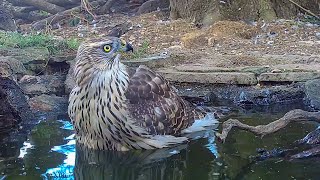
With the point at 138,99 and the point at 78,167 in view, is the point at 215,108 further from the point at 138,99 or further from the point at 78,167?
the point at 78,167

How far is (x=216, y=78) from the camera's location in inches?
328

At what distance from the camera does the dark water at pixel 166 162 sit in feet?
17.9

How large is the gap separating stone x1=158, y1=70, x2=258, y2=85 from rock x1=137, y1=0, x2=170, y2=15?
4.77 m

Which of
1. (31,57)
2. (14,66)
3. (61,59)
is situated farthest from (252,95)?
(31,57)

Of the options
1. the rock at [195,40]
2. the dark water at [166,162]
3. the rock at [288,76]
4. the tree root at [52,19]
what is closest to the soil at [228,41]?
the rock at [195,40]

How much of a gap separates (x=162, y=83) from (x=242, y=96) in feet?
5.25

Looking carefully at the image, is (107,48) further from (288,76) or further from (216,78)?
(288,76)

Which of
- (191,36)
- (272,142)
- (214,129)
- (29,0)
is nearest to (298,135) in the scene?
(272,142)

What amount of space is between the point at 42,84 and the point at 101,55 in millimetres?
2737

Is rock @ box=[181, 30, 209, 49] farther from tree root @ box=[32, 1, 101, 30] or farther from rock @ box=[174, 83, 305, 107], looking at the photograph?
tree root @ box=[32, 1, 101, 30]

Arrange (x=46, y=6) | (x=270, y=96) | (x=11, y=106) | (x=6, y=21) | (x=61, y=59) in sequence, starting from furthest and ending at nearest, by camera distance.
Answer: (x=46, y=6) < (x=6, y=21) < (x=61, y=59) < (x=270, y=96) < (x=11, y=106)

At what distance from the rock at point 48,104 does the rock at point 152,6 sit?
529 centimetres

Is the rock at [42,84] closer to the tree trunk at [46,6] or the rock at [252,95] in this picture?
the rock at [252,95]

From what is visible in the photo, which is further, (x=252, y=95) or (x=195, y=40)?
(x=195, y=40)
